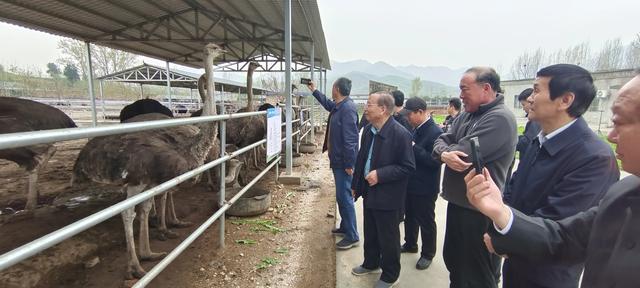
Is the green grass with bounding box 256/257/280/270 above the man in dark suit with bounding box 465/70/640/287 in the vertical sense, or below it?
below

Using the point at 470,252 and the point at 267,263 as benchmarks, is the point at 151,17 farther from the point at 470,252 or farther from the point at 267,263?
the point at 470,252

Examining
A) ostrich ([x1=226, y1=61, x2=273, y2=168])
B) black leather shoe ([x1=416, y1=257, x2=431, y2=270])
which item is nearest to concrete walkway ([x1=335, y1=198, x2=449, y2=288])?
black leather shoe ([x1=416, y1=257, x2=431, y2=270])

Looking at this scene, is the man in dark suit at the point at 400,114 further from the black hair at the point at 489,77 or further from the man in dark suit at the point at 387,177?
the black hair at the point at 489,77

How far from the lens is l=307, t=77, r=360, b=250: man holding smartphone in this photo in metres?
3.68

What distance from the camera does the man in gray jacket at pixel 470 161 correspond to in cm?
203

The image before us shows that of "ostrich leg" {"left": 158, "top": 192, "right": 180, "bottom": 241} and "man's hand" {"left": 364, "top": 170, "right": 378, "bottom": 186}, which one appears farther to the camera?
"ostrich leg" {"left": 158, "top": 192, "right": 180, "bottom": 241}

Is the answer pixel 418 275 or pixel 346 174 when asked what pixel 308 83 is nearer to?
pixel 346 174

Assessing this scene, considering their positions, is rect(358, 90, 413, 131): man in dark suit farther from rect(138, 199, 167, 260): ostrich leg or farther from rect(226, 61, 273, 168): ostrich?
rect(138, 199, 167, 260): ostrich leg

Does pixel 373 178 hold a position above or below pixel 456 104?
below

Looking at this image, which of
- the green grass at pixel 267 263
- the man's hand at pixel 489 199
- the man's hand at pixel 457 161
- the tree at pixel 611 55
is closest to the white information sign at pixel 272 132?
the green grass at pixel 267 263

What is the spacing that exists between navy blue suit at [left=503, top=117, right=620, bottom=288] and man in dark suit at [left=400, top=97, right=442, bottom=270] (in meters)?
1.54

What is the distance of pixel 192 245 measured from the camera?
3.59 meters

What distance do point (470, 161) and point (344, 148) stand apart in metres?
1.82

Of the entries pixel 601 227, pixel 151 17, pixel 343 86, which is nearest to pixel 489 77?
pixel 601 227
